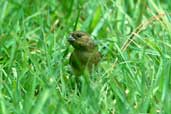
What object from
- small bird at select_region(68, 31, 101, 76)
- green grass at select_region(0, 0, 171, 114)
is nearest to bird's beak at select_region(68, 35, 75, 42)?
small bird at select_region(68, 31, 101, 76)

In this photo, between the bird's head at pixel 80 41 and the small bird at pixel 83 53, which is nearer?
the small bird at pixel 83 53

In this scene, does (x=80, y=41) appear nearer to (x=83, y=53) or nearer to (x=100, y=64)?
(x=83, y=53)

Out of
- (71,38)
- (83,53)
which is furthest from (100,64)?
(71,38)

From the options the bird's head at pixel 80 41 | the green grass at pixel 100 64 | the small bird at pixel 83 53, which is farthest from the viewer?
the bird's head at pixel 80 41

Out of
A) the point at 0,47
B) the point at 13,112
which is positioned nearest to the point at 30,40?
the point at 0,47

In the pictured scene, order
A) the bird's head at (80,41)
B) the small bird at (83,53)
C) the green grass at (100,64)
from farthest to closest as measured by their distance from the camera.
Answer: the bird's head at (80,41)
the small bird at (83,53)
the green grass at (100,64)

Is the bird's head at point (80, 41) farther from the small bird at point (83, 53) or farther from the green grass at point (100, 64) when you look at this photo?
the green grass at point (100, 64)

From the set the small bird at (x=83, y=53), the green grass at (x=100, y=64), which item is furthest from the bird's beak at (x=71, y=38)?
the green grass at (x=100, y=64)

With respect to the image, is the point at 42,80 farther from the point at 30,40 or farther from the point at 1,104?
the point at 30,40
